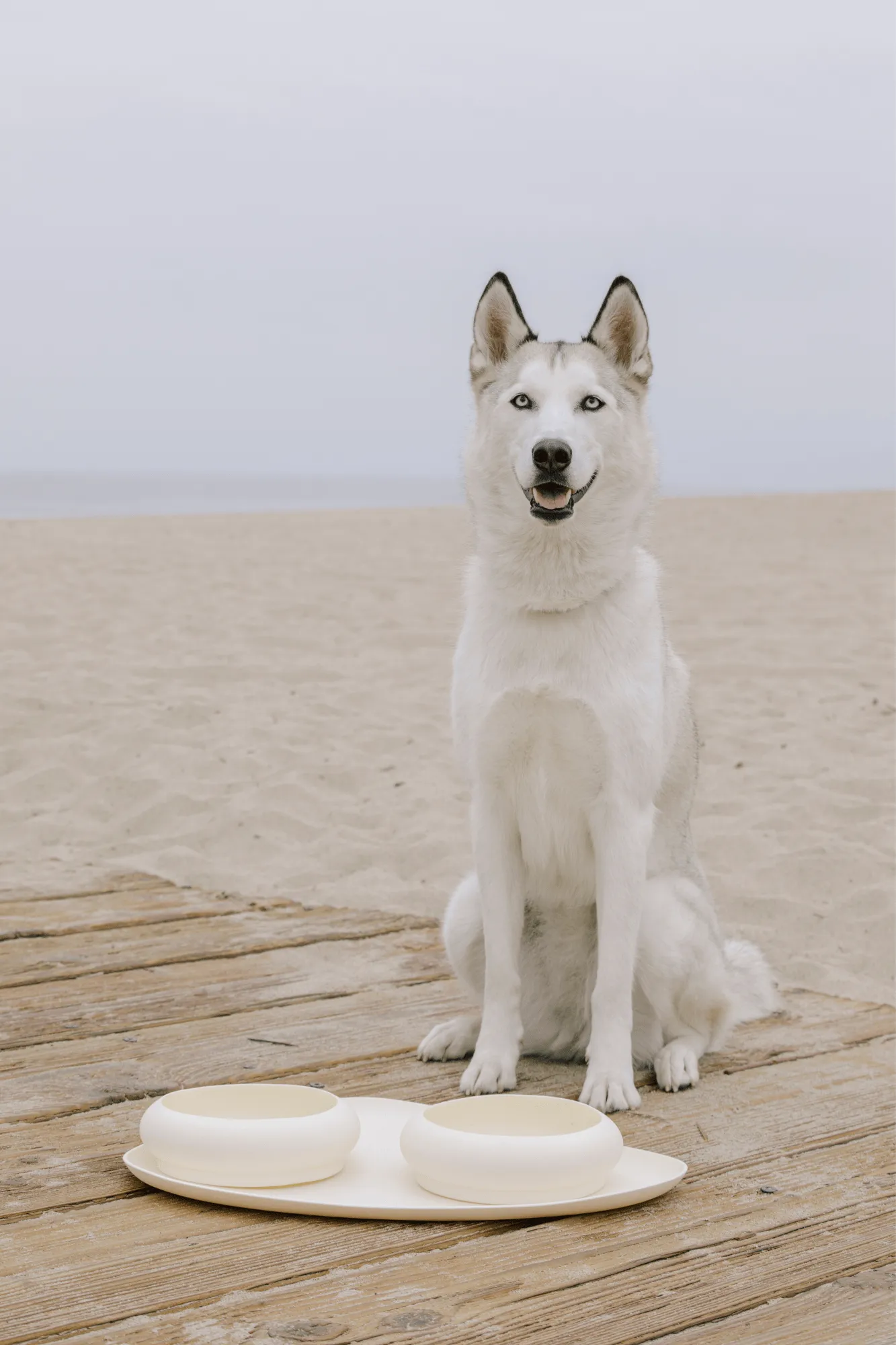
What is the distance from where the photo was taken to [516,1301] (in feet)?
6.26

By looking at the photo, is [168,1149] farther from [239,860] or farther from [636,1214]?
[239,860]

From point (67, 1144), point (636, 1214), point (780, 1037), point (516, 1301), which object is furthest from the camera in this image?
point (780, 1037)

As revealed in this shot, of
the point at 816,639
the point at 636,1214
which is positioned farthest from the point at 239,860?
the point at 816,639

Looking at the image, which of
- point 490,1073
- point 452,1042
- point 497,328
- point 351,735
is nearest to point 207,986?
point 452,1042

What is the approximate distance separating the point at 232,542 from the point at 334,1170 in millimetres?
12092

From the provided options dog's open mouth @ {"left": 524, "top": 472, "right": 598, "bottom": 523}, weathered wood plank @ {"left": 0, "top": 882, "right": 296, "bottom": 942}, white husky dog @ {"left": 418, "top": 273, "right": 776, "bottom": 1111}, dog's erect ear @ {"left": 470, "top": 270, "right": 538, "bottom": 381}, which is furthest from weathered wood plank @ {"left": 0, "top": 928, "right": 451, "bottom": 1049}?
dog's erect ear @ {"left": 470, "top": 270, "right": 538, "bottom": 381}

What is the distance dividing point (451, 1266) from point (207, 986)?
1.62m

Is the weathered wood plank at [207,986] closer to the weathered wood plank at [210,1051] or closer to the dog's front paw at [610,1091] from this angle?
the weathered wood plank at [210,1051]

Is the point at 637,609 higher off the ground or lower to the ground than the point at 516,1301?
higher

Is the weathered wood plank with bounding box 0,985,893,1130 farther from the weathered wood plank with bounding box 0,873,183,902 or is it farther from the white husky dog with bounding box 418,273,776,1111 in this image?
the weathered wood plank with bounding box 0,873,183,902

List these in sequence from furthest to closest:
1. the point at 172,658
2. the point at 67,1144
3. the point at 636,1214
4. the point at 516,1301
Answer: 1. the point at 172,658
2. the point at 67,1144
3. the point at 636,1214
4. the point at 516,1301

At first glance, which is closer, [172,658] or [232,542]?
[172,658]

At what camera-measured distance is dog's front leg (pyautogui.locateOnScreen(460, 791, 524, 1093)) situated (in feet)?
9.31

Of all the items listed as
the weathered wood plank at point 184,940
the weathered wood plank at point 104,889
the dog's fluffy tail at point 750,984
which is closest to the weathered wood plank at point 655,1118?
the dog's fluffy tail at point 750,984
